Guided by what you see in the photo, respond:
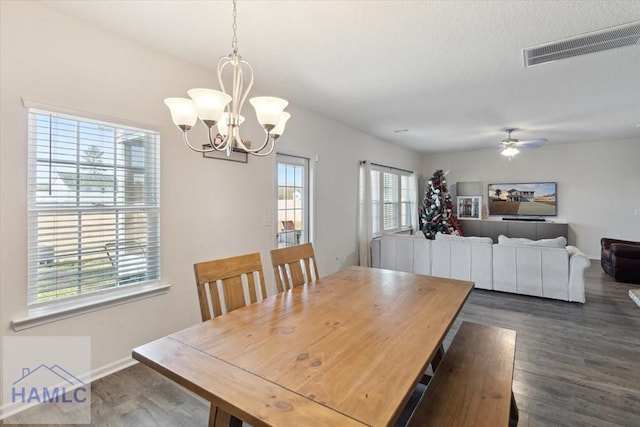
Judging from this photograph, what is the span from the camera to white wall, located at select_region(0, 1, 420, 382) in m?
1.94

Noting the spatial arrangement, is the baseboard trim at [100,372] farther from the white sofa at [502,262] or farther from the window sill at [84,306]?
the white sofa at [502,262]

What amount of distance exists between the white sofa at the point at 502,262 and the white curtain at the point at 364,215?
386 millimetres

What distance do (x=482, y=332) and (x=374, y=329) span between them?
3.82ft

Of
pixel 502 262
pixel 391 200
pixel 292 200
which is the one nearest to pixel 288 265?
pixel 292 200

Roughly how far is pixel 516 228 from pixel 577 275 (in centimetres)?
344

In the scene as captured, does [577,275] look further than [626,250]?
No

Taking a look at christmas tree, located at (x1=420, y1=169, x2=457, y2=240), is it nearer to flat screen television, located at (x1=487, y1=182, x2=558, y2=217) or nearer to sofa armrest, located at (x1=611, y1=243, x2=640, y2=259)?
flat screen television, located at (x1=487, y1=182, x2=558, y2=217)

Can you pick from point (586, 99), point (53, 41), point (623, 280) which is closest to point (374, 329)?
point (53, 41)

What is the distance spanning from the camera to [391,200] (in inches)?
271

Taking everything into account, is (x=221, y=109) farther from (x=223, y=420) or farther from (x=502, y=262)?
(x=502, y=262)

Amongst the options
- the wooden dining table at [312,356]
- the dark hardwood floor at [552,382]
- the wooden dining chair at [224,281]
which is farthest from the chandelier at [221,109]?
the dark hardwood floor at [552,382]

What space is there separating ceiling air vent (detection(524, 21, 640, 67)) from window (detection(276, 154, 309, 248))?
2720 millimetres

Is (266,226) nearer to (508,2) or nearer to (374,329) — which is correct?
(374,329)

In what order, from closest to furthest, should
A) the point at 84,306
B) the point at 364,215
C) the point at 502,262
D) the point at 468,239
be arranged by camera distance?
the point at 84,306 → the point at 502,262 → the point at 468,239 → the point at 364,215
